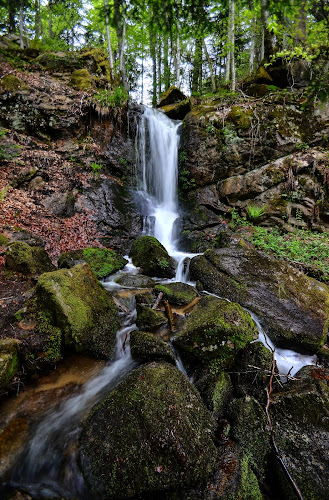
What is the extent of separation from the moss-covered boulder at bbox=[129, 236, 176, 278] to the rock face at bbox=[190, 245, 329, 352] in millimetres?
859

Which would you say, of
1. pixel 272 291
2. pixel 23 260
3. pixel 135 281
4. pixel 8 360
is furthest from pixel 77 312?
pixel 272 291

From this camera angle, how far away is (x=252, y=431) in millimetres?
2570

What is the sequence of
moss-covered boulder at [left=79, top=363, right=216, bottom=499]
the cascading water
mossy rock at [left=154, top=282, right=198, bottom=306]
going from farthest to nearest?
the cascading water → mossy rock at [left=154, top=282, right=198, bottom=306] → moss-covered boulder at [left=79, top=363, right=216, bottom=499]

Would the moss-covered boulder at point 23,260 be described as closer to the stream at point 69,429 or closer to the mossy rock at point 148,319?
the stream at point 69,429

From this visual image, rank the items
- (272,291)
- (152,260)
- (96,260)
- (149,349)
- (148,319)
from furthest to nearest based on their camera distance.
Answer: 1. (152,260)
2. (96,260)
3. (272,291)
4. (148,319)
5. (149,349)

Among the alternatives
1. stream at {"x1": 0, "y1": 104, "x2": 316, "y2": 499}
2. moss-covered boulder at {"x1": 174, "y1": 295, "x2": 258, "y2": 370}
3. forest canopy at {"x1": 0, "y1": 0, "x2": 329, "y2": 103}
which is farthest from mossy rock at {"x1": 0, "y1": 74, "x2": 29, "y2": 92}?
moss-covered boulder at {"x1": 174, "y1": 295, "x2": 258, "y2": 370}

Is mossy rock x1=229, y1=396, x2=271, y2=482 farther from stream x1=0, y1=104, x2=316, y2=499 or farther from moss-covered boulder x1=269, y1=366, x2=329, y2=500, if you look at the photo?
stream x1=0, y1=104, x2=316, y2=499

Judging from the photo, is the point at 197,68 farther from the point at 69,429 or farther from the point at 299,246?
the point at 69,429

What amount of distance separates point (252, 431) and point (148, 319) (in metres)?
2.20

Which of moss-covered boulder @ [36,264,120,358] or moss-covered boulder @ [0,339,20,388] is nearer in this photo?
moss-covered boulder @ [0,339,20,388]

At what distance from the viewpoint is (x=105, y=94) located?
10320 mm

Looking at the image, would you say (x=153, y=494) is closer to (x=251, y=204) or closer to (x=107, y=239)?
(x=107, y=239)

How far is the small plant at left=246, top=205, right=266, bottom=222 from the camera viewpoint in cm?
843

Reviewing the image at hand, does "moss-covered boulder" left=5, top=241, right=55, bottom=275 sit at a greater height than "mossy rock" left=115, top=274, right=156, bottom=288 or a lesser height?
greater
